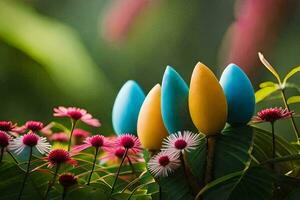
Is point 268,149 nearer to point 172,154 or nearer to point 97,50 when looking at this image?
point 172,154

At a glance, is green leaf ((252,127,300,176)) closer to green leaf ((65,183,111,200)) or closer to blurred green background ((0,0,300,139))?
green leaf ((65,183,111,200))

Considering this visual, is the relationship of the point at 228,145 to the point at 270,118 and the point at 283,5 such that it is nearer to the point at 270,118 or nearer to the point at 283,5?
the point at 270,118

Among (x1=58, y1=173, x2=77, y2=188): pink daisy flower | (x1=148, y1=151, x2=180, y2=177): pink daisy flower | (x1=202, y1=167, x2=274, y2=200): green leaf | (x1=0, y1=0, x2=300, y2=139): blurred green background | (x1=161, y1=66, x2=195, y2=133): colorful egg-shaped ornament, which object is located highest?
(x1=0, y1=0, x2=300, y2=139): blurred green background

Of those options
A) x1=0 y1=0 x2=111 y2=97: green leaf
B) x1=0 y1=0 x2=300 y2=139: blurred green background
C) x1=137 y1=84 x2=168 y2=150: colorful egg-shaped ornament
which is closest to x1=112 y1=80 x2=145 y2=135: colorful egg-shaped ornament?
x1=137 y1=84 x2=168 y2=150: colorful egg-shaped ornament

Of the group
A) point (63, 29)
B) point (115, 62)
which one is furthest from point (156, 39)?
point (63, 29)

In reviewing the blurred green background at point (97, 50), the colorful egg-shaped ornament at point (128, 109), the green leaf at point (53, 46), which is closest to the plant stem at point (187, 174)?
the colorful egg-shaped ornament at point (128, 109)

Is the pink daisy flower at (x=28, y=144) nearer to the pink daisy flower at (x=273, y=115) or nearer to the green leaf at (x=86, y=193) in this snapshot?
the green leaf at (x=86, y=193)
